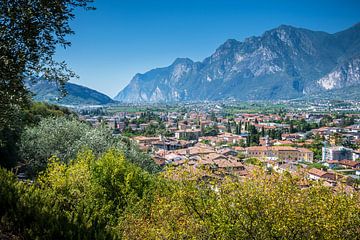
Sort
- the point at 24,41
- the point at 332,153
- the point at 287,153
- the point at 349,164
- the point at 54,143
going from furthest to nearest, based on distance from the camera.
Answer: the point at 287,153 → the point at 332,153 → the point at 349,164 → the point at 54,143 → the point at 24,41

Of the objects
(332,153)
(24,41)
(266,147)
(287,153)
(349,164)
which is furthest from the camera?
(266,147)

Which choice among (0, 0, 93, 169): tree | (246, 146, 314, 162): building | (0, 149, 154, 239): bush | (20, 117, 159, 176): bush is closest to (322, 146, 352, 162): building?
(246, 146, 314, 162): building

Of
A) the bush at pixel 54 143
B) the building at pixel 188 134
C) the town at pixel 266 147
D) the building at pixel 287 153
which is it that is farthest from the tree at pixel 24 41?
the building at pixel 188 134

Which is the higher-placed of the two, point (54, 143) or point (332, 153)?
point (54, 143)

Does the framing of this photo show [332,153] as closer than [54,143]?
No

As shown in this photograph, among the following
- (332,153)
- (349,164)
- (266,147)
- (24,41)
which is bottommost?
(349,164)

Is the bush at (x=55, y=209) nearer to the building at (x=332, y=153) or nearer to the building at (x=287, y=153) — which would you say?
the building at (x=287, y=153)

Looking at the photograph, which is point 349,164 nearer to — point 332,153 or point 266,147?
point 332,153

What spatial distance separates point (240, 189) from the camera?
31.0 feet

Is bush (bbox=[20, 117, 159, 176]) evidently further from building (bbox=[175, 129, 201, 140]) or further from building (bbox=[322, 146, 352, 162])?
building (bbox=[175, 129, 201, 140])

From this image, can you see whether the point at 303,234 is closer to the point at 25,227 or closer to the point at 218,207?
the point at 218,207

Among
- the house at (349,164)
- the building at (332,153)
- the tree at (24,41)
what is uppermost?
the tree at (24,41)

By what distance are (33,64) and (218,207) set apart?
632 cm

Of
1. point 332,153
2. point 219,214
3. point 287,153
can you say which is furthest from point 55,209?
point 332,153
